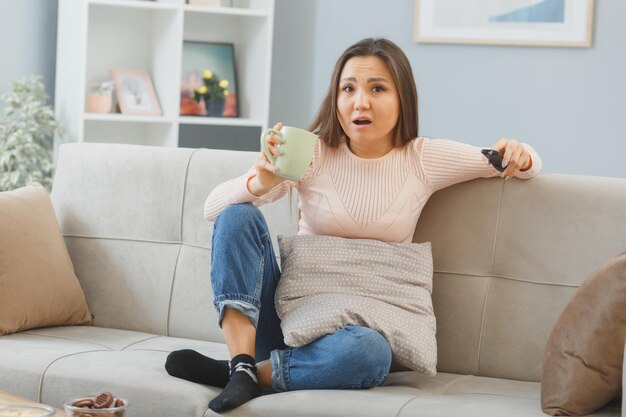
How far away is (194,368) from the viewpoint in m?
2.04

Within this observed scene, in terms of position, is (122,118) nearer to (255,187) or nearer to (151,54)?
(151,54)

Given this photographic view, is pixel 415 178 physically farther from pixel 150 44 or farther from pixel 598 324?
pixel 150 44

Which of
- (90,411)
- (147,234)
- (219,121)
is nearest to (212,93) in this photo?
(219,121)

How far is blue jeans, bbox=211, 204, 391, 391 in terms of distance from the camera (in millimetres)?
1979

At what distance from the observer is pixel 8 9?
13.0 feet

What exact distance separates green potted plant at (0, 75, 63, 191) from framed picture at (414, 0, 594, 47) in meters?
1.53

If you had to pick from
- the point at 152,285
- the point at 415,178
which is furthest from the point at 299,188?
the point at 152,285

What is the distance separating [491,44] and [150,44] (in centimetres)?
143

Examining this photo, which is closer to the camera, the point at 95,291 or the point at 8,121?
the point at 95,291

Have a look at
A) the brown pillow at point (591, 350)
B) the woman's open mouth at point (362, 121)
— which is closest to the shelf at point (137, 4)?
the woman's open mouth at point (362, 121)

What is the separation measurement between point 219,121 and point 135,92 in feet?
1.20

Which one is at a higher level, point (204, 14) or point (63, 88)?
point (204, 14)

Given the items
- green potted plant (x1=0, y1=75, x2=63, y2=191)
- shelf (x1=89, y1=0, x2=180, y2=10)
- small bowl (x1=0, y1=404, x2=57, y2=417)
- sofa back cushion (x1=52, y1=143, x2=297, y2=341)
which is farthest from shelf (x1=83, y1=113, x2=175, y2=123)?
small bowl (x1=0, y1=404, x2=57, y2=417)

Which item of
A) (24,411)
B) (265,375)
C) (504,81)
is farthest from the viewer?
(504,81)
